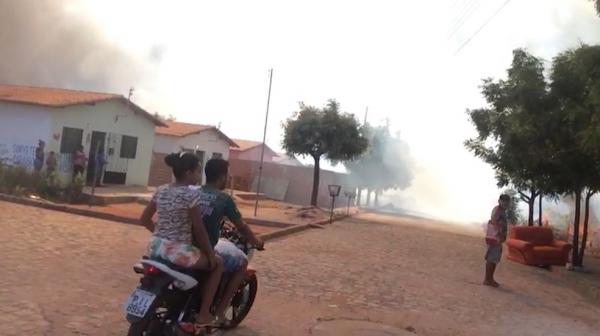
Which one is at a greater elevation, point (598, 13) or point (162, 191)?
point (598, 13)

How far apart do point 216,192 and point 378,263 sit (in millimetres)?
7417

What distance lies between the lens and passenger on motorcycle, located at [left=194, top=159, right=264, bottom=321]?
14.5 ft

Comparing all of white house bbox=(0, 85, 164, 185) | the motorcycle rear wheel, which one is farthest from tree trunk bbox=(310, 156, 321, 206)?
the motorcycle rear wheel

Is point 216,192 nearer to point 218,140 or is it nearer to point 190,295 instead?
point 190,295

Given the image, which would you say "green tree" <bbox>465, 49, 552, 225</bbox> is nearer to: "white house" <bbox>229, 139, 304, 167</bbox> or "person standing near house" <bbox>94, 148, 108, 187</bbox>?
"person standing near house" <bbox>94, 148, 108, 187</bbox>

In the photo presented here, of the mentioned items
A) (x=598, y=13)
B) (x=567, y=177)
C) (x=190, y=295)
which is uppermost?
(x=598, y=13)

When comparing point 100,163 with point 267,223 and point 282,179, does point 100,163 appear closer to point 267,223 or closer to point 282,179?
point 267,223

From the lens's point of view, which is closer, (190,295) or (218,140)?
(190,295)

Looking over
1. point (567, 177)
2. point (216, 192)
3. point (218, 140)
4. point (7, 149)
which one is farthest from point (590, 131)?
point (218, 140)

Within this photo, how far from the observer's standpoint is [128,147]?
2412 cm

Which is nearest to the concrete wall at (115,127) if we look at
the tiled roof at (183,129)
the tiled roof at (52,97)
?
the tiled roof at (52,97)

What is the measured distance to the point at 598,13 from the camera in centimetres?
1077

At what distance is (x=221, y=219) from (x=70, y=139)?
1849cm

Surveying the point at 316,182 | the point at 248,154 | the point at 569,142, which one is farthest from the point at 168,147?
the point at 569,142
